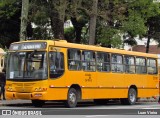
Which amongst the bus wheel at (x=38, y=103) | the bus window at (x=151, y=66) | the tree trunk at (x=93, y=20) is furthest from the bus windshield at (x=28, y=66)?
the tree trunk at (x=93, y=20)

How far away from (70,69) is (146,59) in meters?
7.71

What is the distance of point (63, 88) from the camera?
22.1 m

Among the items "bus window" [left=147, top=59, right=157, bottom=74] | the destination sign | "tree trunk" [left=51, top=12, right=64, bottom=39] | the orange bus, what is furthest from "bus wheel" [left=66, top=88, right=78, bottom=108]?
"tree trunk" [left=51, top=12, right=64, bottom=39]

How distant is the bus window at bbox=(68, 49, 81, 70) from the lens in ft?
74.0

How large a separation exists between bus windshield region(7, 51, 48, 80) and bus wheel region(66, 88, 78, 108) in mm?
1713

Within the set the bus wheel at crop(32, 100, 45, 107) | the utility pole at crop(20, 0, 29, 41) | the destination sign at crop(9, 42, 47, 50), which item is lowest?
the bus wheel at crop(32, 100, 45, 107)

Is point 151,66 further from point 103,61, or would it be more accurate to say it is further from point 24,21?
point 24,21

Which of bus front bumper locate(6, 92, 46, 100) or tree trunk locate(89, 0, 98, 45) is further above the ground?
tree trunk locate(89, 0, 98, 45)

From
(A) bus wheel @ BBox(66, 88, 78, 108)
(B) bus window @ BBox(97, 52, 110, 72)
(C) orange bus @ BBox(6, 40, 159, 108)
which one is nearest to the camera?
(C) orange bus @ BBox(6, 40, 159, 108)

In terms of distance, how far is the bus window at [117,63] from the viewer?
25.8 meters

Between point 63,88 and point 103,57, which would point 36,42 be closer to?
point 63,88

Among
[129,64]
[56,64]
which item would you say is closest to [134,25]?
[129,64]

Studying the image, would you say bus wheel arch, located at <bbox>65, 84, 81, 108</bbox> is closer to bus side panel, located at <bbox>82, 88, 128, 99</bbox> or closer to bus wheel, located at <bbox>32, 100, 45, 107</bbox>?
bus side panel, located at <bbox>82, 88, 128, 99</bbox>

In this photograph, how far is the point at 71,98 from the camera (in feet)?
73.8
